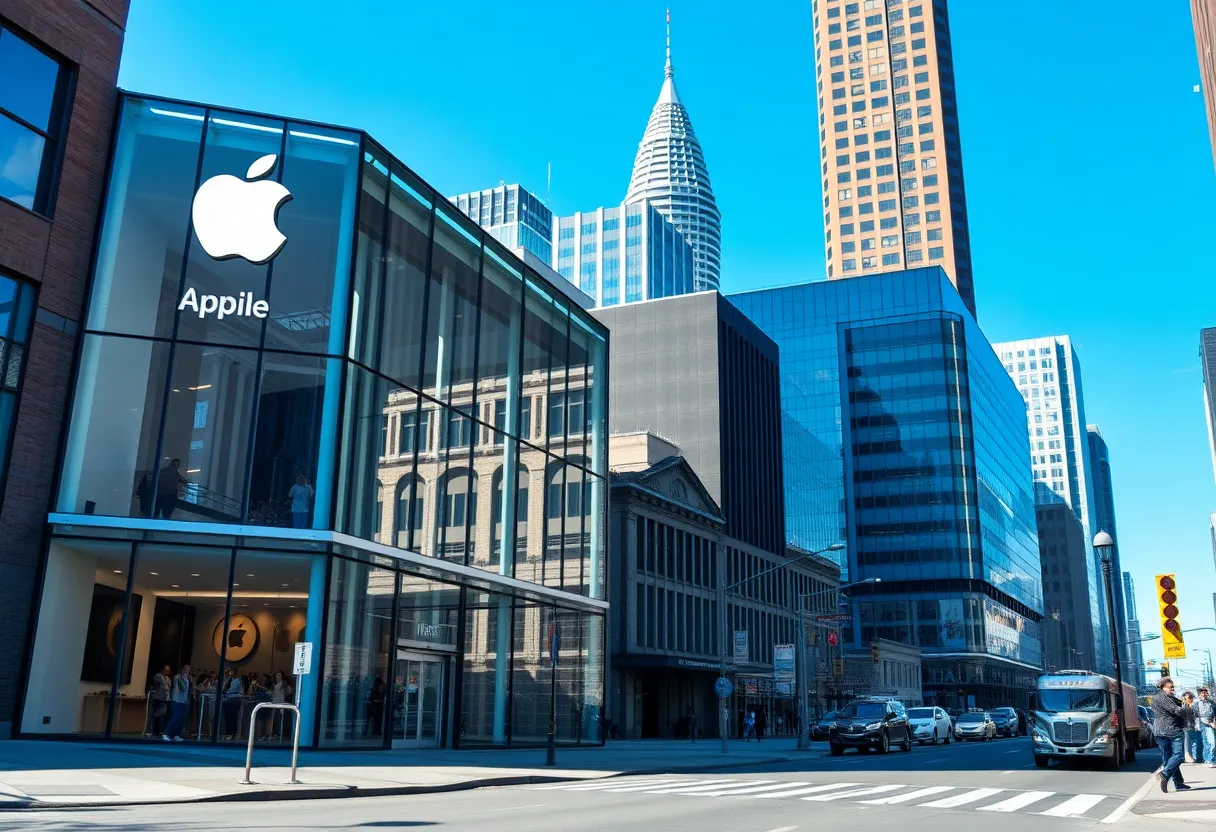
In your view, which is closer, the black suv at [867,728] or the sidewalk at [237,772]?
the sidewalk at [237,772]

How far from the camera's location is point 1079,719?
26.4m

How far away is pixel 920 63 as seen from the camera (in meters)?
168

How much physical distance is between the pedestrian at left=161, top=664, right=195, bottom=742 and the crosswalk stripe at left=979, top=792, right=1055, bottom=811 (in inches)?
702

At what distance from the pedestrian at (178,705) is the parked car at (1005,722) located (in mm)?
48663

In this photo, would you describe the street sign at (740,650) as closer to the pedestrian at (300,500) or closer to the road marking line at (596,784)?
the road marking line at (596,784)

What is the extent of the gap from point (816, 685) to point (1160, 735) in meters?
62.4

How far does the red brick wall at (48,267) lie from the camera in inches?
910

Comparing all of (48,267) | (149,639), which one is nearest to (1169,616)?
(149,639)

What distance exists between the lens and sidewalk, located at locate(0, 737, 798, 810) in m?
14.1

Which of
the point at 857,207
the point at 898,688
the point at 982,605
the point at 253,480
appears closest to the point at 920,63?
the point at 857,207

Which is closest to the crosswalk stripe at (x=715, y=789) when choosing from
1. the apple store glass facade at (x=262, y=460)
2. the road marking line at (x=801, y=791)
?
the road marking line at (x=801, y=791)

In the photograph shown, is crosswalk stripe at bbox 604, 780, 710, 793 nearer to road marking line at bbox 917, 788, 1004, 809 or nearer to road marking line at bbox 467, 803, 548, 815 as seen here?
road marking line at bbox 467, 803, 548, 815

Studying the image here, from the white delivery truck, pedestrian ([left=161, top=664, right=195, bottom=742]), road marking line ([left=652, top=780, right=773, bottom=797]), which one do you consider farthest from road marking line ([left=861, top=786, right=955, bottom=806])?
pedestrian ([left=161, top=664, right=195, bottom=742])

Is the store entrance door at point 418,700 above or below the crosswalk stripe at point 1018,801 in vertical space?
above
